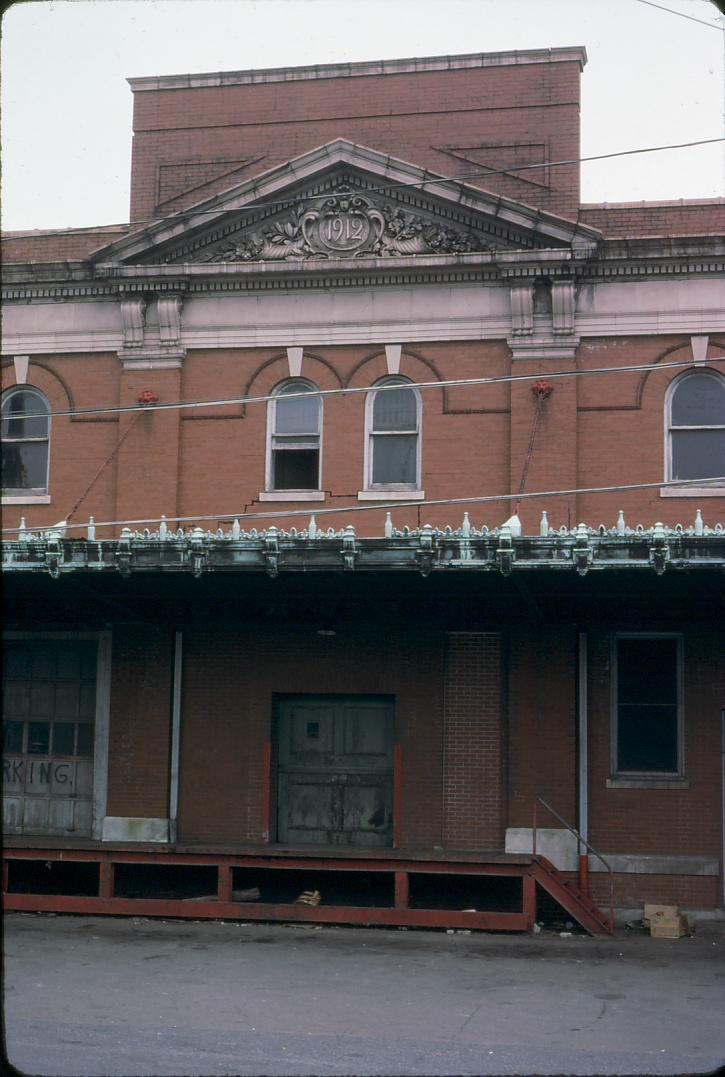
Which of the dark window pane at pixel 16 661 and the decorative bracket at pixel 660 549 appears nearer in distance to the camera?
the decorative bracket at pixel 660 549

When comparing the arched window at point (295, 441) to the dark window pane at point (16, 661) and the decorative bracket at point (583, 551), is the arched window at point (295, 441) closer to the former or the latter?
the dark window pane at point (16, 661)

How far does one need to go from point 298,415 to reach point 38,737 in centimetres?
611

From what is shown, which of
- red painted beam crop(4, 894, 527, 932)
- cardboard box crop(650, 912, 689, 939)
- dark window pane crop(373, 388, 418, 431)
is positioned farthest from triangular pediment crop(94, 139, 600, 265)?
cardboard box crop(650, 912, 689, 939)

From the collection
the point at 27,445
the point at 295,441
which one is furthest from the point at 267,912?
the point at 27,445

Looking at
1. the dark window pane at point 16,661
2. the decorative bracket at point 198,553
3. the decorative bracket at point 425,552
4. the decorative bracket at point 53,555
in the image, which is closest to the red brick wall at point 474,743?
the decorative bracket at point 425,552

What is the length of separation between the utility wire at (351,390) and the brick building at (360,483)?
7 centimetres

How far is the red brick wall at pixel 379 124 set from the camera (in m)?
19.3

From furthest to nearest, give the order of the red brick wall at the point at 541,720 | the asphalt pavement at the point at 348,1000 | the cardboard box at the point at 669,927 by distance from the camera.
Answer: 1. the red brick wall at the point at 541,720
2. the cardboard box at the point at 669,927
3. the asphalt pavement at the point at 348,1000

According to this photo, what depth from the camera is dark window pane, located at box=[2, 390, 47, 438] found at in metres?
20.3

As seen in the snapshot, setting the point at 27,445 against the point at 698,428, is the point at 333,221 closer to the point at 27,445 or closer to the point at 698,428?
the point at 27,445

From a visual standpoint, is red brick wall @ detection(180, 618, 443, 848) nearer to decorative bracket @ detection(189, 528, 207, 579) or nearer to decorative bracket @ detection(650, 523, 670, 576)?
decorative bracket @ detection(189, 528, 207, 579)

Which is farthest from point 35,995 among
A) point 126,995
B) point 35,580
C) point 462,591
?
point 462,591

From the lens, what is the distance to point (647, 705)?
1828 cm

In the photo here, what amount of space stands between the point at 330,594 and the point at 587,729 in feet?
13.0
